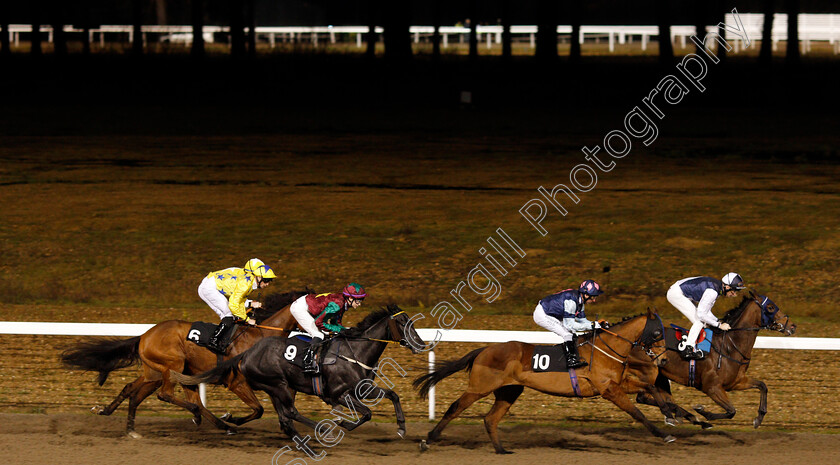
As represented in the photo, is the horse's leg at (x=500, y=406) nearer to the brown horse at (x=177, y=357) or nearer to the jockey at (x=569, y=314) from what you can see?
the jockey at (x=569, y=314)

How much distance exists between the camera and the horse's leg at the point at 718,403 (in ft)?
25.2

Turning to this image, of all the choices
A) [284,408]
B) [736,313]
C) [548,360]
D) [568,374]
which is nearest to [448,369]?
[548,360]

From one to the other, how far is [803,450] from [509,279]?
21.0 feet

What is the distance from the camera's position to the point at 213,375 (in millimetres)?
7398

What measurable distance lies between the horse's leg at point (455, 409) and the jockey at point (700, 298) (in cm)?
163

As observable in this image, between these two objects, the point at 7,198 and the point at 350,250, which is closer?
the point at 350,250

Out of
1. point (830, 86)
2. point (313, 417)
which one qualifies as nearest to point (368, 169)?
point (313, 417)

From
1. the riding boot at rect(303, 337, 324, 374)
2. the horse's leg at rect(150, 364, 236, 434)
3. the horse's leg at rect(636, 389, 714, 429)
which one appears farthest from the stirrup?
the horse's leg at rect(150, 364, 236, 434)

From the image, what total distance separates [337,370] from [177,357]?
3.94 feet

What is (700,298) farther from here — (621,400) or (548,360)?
(548,360)

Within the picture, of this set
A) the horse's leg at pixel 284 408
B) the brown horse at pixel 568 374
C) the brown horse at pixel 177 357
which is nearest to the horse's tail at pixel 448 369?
the brown horse at pixel 568 374

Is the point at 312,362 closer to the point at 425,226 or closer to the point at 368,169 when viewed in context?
the point at 425,226

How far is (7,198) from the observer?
16719 mm

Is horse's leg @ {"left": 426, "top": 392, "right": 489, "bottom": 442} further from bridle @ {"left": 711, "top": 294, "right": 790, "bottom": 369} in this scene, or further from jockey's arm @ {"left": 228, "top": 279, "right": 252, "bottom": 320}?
bridle @ {"left": 711, "top": 294, "right": 790, "bottom": 369}
